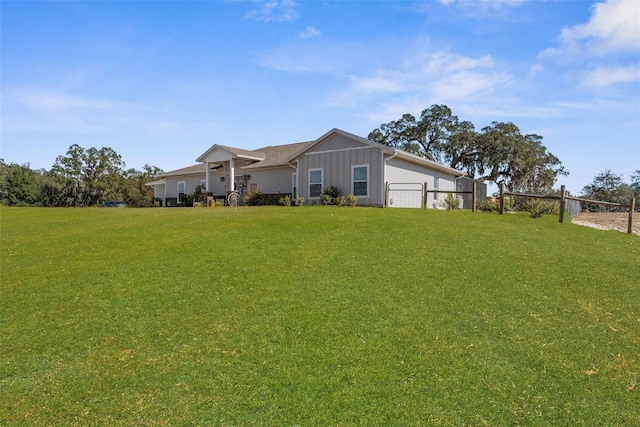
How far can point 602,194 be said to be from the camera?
43000 millimetres

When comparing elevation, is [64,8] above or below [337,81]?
above

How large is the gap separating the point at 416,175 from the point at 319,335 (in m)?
18.1

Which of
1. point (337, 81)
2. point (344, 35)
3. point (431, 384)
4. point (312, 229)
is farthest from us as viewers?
point (337, 81)

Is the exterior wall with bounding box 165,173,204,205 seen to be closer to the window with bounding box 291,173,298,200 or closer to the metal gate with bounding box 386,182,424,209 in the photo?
the window with bounding box 291,173,298,200

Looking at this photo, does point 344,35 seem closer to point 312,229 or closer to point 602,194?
point 312,229

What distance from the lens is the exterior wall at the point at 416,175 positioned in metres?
19.5

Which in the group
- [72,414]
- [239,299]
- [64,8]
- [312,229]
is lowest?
[72,414]

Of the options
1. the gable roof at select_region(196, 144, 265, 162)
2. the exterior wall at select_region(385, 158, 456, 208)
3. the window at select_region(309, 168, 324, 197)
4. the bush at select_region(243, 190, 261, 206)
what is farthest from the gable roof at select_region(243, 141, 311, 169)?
the exterior wall at select_region(385, 158, 456, 208)

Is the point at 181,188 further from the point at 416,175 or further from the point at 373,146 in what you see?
the point at 416,175

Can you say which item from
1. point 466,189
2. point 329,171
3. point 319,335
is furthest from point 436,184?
point 319,335

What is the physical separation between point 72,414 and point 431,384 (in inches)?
133

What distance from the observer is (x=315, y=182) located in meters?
21.3

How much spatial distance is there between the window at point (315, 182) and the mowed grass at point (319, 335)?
12.2m

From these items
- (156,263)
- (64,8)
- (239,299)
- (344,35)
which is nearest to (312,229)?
(156,263)
